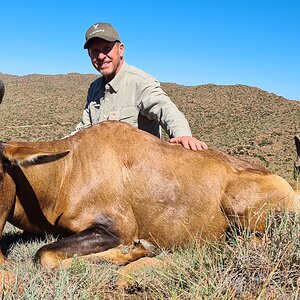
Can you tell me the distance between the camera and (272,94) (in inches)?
2566

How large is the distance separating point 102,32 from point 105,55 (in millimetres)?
348

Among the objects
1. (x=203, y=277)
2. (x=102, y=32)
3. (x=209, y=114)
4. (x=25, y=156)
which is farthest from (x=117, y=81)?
(x=209, y=114)

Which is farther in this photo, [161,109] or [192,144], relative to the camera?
[161,109]

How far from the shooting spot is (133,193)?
14.6 ft

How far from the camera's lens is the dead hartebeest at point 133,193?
4.25 metres

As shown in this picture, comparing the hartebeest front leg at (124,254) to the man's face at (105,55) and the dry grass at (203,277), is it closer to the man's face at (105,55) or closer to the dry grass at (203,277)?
the dry grass at (203,277)

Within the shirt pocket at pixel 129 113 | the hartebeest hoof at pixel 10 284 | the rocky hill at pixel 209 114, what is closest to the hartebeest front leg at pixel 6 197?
the hartebeest hoof at pixel 10 284

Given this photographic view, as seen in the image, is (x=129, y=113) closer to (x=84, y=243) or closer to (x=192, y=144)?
(x=192, y=144)

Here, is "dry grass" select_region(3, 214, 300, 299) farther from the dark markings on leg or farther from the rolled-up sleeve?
Result: the rolled-up sleeve

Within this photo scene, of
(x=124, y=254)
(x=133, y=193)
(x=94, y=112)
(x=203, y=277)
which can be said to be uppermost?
(x=94, y=112)

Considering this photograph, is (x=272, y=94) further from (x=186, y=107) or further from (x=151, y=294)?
(x=151, y=294)

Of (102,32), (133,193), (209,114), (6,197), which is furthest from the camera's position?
(209,114)

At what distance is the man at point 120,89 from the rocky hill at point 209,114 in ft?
54.6

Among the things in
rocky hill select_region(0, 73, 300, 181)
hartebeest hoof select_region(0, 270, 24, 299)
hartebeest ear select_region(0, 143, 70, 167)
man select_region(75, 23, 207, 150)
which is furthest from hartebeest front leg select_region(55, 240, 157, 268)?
rocky hill select_region(0, 73, 300, 181)
